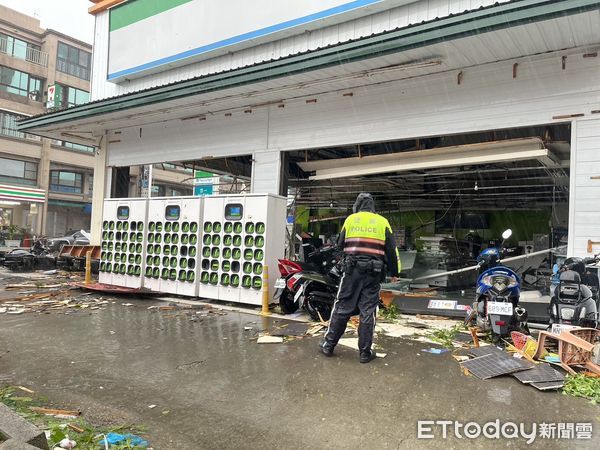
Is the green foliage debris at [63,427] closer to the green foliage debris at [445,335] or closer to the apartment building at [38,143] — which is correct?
the green foliage debris at [445,335]

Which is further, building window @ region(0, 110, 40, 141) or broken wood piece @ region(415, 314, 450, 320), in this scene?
building window @ region(0, 110, 40, 141)

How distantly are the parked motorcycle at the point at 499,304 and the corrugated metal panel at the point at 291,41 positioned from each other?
4011 millimetres

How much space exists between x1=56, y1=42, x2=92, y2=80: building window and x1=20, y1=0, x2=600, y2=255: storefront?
2324 centimetres

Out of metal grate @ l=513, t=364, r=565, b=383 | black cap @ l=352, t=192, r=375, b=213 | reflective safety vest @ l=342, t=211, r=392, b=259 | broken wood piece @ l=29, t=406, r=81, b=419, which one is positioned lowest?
broken wood piece @ l=29, t=406, r=81, b=419

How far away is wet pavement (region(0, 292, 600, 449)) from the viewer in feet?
9.89

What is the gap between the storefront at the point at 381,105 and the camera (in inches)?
242

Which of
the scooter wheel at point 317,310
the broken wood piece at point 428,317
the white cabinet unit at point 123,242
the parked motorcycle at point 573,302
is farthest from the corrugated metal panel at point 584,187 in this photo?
the white cabinet unit at point 123,242

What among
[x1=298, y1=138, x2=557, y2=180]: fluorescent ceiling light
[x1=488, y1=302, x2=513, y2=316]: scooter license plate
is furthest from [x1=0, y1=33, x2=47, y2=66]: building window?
[x1=488, y1=302, x2=513, y2=316]: scooter license plate

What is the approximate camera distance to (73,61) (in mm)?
32188

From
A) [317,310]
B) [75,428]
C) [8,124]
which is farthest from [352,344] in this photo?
[8,124]

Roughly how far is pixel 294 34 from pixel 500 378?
746cm

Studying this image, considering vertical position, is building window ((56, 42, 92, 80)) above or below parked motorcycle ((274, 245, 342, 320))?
above

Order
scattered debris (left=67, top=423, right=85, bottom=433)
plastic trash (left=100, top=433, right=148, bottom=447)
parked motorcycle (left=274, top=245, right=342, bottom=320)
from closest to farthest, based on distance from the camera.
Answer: plastic trash (left=100, top=433, right=148, bottom=447) → scattered debris (left=67, top=423, right=85, bottom=433) → parked motorcycle (left=274, top=245, right=342, bottom=320)

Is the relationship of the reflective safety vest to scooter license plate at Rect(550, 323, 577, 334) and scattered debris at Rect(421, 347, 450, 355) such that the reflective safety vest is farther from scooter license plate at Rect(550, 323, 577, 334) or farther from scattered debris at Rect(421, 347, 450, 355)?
scooter license plate at Rect(550, 323, 577, 334)
